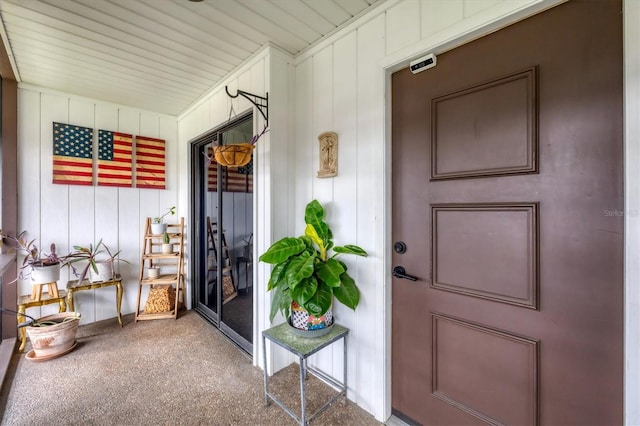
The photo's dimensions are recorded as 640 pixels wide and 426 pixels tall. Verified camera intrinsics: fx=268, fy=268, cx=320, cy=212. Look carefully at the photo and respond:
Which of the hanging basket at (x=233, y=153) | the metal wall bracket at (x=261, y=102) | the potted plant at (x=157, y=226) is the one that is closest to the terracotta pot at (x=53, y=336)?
the potted plant at (x=157, y=226)

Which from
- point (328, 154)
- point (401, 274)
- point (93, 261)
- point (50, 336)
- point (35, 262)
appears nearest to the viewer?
point (401, 274)

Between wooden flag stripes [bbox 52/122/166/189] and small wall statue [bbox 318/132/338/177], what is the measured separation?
8.15 ft

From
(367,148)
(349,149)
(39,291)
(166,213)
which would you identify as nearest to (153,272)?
(166,213)

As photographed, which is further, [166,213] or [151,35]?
[166,213]

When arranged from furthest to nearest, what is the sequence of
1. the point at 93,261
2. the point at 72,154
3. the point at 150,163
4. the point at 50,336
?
the point at 150,163, the point at 72,154, the point at 93,261, the point at 50,336

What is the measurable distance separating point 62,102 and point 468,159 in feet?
12.5

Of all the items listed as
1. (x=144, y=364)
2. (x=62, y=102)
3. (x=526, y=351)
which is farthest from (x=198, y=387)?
(x=62, y=102)

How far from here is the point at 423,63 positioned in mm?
1464

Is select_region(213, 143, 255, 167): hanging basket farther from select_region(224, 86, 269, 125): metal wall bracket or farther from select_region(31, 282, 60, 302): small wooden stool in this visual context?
select_region(31, 282, 60, 302): small wooden stool

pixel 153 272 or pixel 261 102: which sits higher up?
pixel 261 102

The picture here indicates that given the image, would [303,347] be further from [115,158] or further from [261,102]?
[115,158]

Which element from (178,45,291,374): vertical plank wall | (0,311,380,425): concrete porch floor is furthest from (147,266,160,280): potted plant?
(178,45,291,374): vertical plank wall

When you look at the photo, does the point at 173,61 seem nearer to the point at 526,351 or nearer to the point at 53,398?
the point at 53,398

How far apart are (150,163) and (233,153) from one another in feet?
6.80
